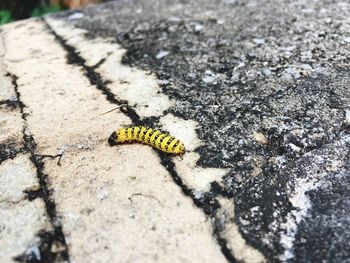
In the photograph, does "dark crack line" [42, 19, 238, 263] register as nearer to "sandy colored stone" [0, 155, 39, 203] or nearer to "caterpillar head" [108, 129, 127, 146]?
"caterpillar head" [108, 129, 127, 146]

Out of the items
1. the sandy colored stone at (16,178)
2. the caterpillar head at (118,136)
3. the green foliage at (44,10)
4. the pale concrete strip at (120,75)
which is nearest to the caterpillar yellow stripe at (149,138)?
the caterpillar head at (118,136)

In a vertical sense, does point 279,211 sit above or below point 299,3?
below

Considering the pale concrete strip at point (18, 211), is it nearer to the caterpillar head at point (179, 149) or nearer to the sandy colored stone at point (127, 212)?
the sandy colored stone at point (127, 212)

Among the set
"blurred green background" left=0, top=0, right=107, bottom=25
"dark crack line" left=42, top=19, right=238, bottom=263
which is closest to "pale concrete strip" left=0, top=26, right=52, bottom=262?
"dark crack line" left=42, top=19, right=238, bottom=263

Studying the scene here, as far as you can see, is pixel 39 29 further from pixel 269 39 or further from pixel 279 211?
pixel 279 211

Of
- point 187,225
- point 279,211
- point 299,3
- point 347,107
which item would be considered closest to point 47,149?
point 187,225

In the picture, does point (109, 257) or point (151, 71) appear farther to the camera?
point (151, 71)

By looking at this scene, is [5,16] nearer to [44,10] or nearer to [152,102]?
[44,10]
